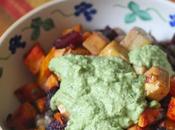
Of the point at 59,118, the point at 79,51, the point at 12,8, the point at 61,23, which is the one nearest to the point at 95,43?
the point at 79,51

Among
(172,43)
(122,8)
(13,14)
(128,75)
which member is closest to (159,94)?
(128,75)

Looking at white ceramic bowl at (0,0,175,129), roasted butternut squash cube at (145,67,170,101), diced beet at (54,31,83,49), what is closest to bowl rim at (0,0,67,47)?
white ceramic bowl at (0,0,175,129)

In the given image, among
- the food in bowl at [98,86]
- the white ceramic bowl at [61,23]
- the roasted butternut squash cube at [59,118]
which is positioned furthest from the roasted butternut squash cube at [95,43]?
the roasted butternut squash cube at [59,118]

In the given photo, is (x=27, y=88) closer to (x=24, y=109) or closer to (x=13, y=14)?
(x=24, y=109)

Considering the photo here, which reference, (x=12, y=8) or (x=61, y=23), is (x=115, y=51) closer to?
(x=61, y=23)

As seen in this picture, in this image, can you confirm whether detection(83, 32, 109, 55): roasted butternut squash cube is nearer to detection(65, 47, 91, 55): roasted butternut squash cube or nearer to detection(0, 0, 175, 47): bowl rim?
detection(65, 47, 91, 55): roasted butternut squash cube

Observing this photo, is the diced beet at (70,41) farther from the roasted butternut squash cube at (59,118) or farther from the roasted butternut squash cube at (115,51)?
the roasted butternut squash cube at (59,118)
